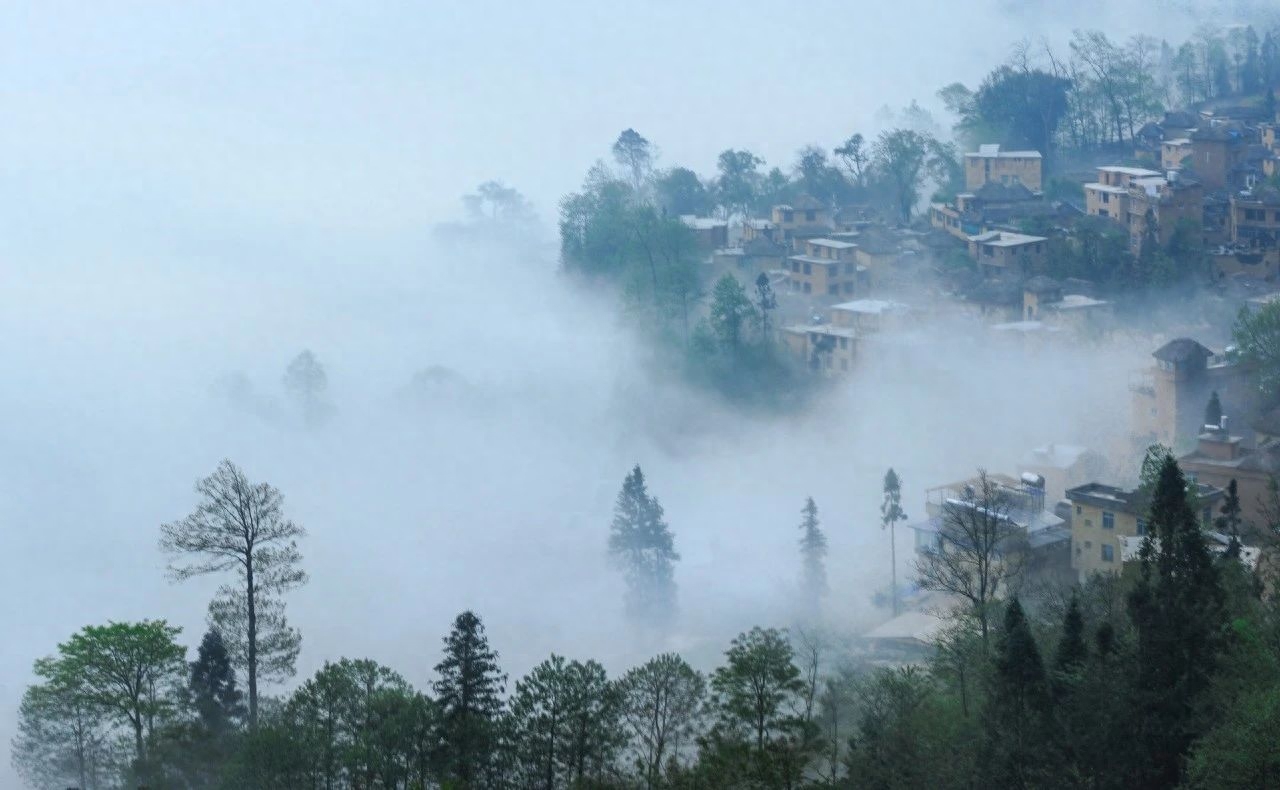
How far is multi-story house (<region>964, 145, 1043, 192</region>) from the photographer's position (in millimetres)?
30531

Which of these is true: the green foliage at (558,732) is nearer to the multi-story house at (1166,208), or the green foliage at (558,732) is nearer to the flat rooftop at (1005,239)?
the flat rooftop at (1005,239)

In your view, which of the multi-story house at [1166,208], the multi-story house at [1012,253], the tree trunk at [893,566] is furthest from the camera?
the multi-story house at [1012,253]

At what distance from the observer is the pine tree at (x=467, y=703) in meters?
10.5

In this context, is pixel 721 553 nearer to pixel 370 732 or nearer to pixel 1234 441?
pixel 1234 441

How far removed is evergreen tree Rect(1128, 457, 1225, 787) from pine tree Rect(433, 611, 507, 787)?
3984 millimetres

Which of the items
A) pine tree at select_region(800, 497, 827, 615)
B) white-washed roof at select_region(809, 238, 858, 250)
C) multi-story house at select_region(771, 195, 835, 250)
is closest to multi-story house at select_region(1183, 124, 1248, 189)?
white-washed roof at select_region(809, 238, 858, 250)

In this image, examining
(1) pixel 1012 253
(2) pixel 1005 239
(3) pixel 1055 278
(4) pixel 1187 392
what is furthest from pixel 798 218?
(4) pixel 1187 392

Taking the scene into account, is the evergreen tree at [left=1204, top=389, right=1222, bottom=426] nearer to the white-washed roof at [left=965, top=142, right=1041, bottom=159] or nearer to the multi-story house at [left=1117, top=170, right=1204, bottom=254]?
the multi-story house at [left=1117, top=170, right=1204, bottom=254]

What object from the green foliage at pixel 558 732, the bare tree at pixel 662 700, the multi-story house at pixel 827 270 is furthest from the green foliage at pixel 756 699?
the multi-story house at pixel 827 270

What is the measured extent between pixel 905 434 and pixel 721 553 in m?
3.59

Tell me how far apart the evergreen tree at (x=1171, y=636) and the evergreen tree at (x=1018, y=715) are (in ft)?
1.68

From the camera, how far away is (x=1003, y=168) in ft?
101

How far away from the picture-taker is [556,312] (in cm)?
3400

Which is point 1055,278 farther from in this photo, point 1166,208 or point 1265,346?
point 1265,346
